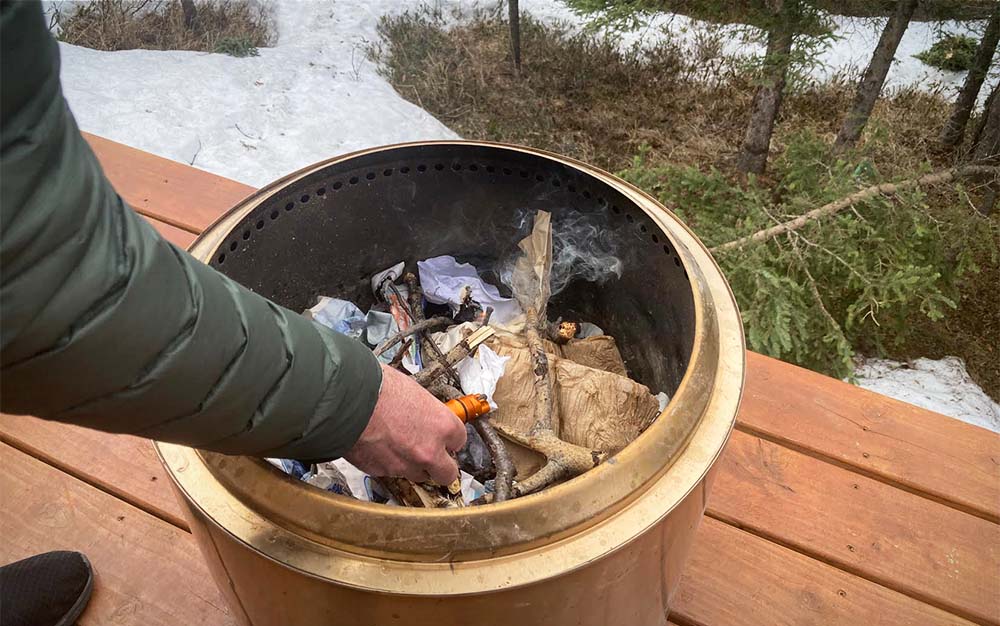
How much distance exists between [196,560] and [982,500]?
5.73 ft

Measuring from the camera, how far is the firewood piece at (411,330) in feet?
4.37

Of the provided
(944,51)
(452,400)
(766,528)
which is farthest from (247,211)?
(944,51)

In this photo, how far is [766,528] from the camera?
1.48 metres

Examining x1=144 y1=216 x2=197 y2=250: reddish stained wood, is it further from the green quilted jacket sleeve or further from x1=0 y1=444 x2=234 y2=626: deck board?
the green quilted jacket sleeve

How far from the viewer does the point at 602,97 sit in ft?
15.5

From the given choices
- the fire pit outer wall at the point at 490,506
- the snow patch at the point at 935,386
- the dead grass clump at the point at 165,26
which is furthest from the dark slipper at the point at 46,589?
the dead grass clump at the point at 165,26

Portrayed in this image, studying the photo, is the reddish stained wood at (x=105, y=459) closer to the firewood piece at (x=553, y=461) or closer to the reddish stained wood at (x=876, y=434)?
the firewood piece at (x=553, y=461)

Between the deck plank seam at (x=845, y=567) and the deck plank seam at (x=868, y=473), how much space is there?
0.25m

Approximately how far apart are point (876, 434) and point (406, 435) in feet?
4.34

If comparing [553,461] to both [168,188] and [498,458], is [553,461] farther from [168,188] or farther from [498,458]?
[168,188]

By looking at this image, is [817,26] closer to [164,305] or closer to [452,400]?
[452,400]

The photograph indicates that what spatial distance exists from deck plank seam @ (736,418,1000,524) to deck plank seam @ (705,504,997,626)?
0.25m

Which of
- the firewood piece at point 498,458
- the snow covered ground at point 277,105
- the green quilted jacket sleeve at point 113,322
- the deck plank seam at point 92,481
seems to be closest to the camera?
the green quilted jacket sleeve at point 113,322

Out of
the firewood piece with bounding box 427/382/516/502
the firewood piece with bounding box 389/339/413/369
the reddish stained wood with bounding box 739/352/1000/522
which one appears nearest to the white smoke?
the firewood piece with bounding box 389/339/413/369
